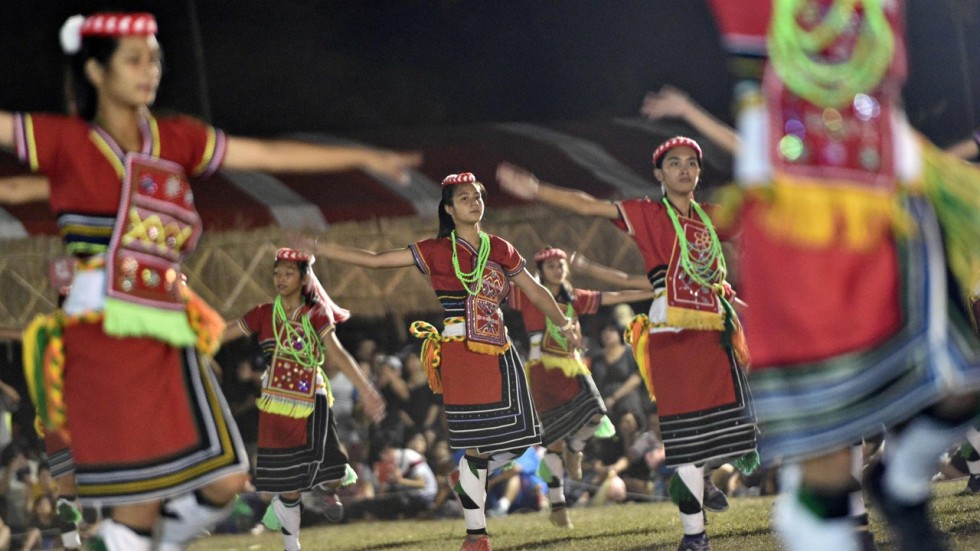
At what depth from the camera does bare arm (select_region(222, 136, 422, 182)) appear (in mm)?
3766

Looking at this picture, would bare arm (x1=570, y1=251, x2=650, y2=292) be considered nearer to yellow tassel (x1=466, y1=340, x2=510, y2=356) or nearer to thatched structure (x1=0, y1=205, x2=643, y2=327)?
yellow tassel (x1=466, y1=340, x2=510, y2=356)

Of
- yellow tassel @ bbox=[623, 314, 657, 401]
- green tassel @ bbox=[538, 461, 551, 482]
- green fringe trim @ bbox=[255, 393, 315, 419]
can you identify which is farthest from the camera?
green tassel @ bbox=[538, 461, 551, 482]

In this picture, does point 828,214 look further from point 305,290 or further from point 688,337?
point 305,290

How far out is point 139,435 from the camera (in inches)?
140

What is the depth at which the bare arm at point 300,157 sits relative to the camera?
12.4 ft

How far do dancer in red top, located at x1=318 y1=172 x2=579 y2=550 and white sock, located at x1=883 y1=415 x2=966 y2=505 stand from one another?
10.7 feet

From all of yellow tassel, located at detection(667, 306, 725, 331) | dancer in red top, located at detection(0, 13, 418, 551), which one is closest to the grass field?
yellow tassel, located at detection(667, 306, 725, 331)

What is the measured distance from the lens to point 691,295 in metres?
5.78

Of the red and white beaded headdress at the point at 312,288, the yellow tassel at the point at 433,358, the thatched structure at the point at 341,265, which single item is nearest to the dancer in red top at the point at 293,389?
the red and white beaded headdress at the point at 312,288

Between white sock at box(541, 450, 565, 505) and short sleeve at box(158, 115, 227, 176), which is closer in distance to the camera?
short sleeve at box(158, 115, 227, 176)

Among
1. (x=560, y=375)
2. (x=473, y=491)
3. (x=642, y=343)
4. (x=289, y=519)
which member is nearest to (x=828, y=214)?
(x=642, y=343)

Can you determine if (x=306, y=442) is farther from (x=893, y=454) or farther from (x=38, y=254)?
(x=893, y=454)

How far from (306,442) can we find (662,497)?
3121mm

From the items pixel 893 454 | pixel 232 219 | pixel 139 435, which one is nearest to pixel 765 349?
pixel 893 454
